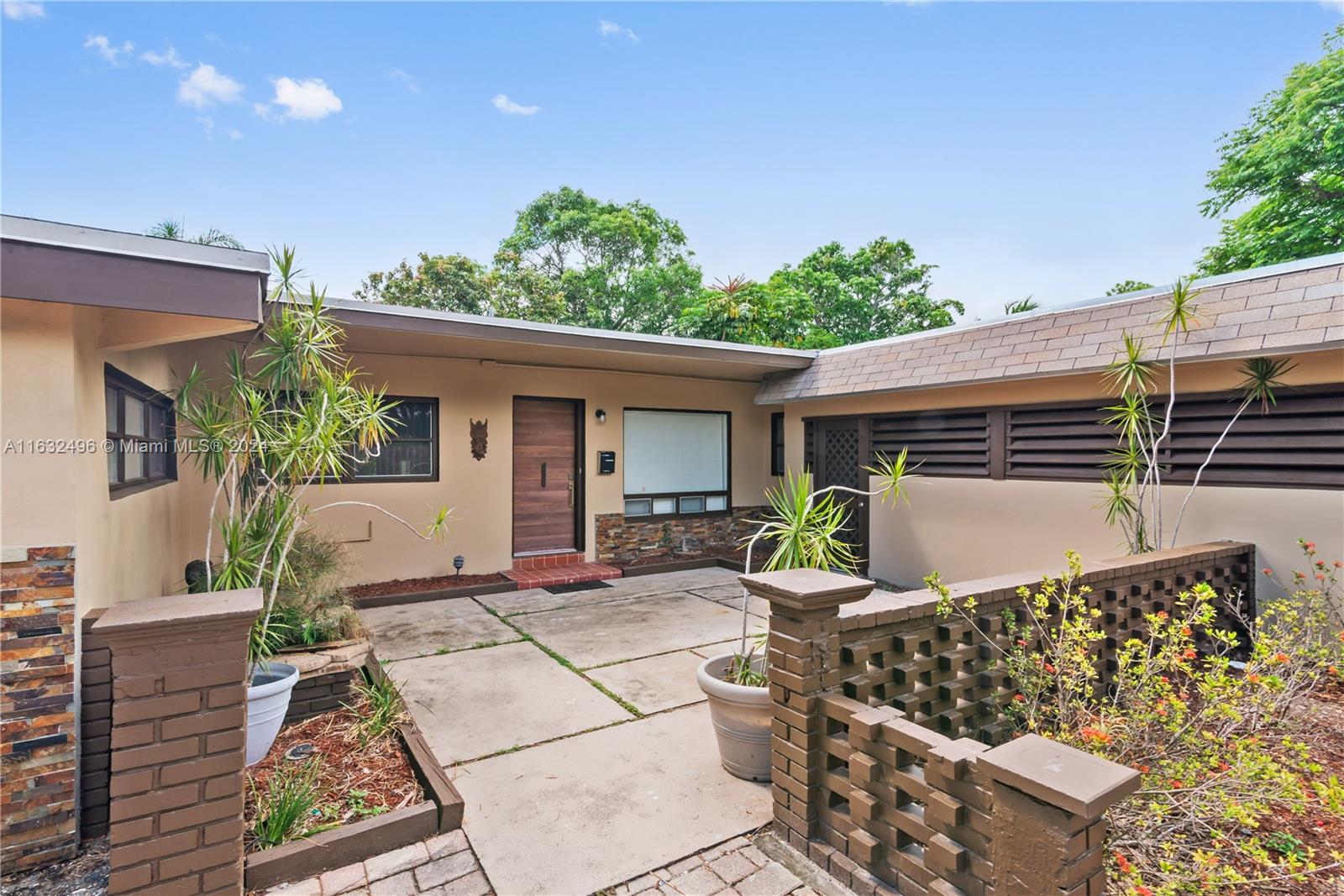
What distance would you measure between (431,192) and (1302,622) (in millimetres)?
17960

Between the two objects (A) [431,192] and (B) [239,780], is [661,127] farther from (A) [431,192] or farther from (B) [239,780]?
(B) [239,780]

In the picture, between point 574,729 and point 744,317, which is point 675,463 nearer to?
point 574,729

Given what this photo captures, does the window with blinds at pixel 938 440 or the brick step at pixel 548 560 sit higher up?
the window with blinds at pixel 938 440

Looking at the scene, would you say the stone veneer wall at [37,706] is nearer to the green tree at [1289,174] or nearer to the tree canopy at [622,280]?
the tree canopy at [622,280]

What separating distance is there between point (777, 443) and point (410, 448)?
5.14 metres

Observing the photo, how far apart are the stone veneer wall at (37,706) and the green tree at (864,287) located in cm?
2139

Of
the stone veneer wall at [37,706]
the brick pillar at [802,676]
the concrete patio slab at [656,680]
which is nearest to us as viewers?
the stone veneer wall at [37,706]

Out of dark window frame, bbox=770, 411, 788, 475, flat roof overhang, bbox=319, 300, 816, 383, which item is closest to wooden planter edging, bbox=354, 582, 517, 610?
flat roof overhang, bbox=319, 300, 816, 383

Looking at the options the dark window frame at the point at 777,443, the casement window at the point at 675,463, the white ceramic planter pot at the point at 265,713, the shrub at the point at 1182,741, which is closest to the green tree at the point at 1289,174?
the dark window frame at the point at 777,443

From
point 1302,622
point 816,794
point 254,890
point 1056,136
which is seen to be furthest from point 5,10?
point 1056,136

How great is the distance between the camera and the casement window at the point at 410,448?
660cm

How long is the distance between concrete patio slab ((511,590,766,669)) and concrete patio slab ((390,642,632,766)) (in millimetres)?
373

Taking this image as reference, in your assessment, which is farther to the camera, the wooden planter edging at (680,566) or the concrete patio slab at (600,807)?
the wooden planter edging at (680,566)

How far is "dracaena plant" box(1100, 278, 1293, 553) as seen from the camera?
14.0 ft
